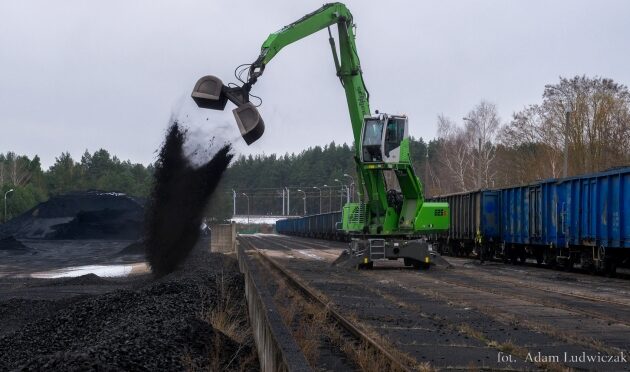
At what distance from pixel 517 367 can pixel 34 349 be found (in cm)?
660

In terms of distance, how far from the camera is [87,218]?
184ft

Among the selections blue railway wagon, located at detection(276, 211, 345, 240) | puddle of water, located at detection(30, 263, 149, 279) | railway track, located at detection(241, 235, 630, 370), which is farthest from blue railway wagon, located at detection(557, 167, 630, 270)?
blue railway wagon, located at detection(276, 211, 345, 240)

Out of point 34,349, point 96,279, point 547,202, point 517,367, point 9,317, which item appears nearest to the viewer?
point 517,367

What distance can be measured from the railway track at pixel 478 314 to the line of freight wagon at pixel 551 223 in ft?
6.76

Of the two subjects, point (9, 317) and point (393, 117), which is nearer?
point (9, 317)

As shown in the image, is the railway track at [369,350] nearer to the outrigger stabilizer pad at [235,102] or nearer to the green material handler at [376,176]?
the outrigger stabilizer pad at [235,102]

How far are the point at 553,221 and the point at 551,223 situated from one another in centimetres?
17

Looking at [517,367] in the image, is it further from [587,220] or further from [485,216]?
[485,216]

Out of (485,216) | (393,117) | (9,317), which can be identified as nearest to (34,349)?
(9,317)

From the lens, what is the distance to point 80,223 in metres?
55.5

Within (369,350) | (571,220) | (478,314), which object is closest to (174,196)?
(571,220)

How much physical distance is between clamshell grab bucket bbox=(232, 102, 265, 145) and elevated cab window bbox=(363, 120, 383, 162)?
665 cm

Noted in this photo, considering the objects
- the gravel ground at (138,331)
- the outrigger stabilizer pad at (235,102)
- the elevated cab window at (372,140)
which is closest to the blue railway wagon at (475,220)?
the elevated cab window at (372,140)

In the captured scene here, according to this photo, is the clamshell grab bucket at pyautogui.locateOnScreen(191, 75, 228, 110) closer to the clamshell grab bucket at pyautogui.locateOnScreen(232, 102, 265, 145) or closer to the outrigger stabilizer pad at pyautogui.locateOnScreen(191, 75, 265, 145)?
the outrigger stabilizer pad at pyautogui.locateOnScreen(191, 75, 265, 145)
